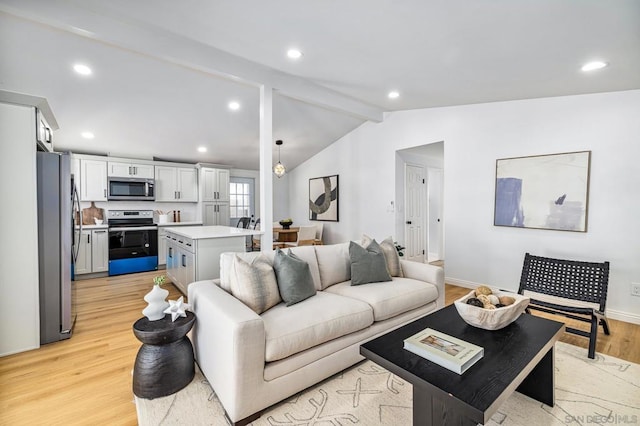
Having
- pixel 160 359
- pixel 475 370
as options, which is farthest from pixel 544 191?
pixel 160 359

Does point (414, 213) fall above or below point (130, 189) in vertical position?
below

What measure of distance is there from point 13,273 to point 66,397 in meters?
1.26

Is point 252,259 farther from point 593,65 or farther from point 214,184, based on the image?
point 214,184

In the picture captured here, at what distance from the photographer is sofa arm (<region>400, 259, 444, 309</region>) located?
294 cm

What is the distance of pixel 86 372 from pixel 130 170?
412 cm

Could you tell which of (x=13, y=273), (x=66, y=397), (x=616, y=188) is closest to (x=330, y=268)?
(x=66, y=397)

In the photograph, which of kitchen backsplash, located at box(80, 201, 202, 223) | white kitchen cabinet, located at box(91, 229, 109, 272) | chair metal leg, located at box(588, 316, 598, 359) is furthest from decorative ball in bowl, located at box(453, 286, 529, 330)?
kitchen backsplash, located at box(80, 201, 202, 223)

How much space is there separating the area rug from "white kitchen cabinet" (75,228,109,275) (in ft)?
12.9

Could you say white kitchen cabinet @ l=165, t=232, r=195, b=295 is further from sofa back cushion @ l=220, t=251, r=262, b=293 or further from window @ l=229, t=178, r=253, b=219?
window @ l=229, t=178, r=253, b=219

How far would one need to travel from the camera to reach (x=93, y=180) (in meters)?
5.07

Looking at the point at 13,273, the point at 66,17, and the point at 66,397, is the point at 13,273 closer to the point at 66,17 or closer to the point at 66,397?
the point at 66,397

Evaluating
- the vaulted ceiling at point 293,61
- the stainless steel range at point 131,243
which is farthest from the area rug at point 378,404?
the stainless steel range at point 131,243

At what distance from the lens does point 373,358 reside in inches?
60.0

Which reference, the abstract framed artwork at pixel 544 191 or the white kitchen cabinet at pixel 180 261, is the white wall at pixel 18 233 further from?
the abstract framed artwork at pixel 544 191
